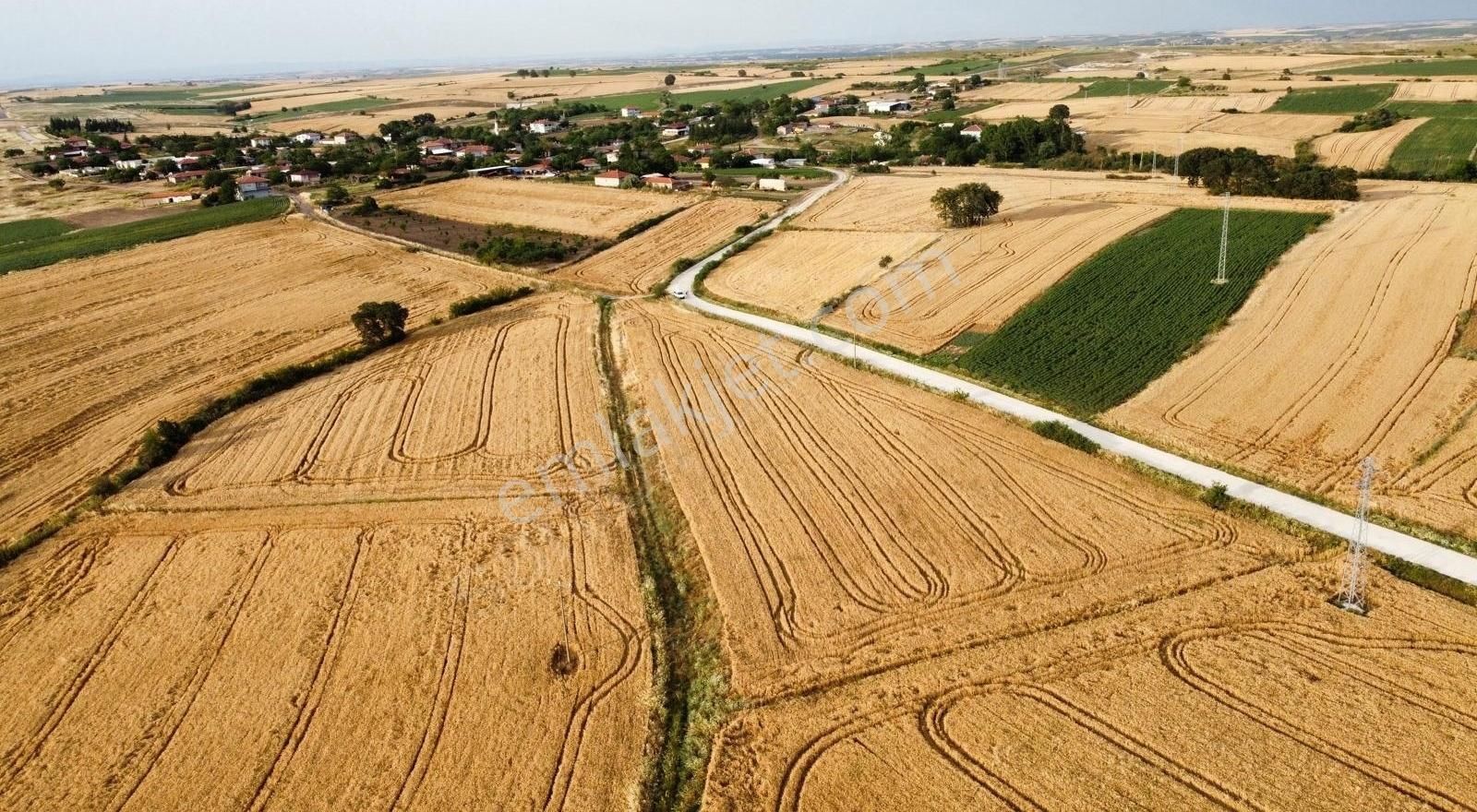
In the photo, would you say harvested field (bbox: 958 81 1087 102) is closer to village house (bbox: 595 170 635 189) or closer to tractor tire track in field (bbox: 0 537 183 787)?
village house (bbox: 595 170 635 189)

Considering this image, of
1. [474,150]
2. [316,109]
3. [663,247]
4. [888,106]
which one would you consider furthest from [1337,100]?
[316,109]

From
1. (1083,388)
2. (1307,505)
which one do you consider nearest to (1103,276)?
(1083,388)

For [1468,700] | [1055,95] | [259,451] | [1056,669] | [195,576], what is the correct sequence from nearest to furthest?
[1468,700]
[1056,669]
[195,576]
[259,451]
[1055,95]

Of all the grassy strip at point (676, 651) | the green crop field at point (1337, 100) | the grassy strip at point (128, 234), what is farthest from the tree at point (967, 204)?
the green crop field at point (1337, 100)

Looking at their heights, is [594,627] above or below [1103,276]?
below

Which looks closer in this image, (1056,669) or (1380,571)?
(1056,669)

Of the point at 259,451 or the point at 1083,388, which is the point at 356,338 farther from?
the point at 1083,388

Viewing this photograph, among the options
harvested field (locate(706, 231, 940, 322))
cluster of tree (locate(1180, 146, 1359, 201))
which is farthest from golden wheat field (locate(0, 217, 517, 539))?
cluster of tree (locate(1180, 146, 1359, 201))
